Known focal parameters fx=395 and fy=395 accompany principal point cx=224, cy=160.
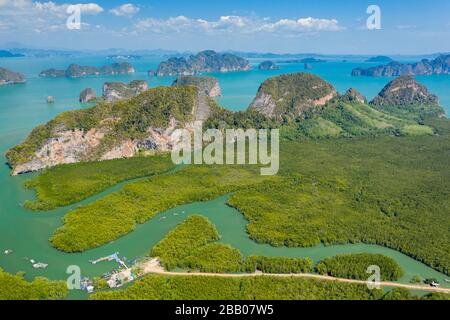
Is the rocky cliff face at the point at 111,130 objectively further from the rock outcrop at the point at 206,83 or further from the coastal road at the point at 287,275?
the rock outcrop at the point at 206,83

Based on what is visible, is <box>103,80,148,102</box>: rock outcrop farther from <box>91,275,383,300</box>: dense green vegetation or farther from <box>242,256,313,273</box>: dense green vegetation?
<box>91,275,383,300</box>: dense green vegetation

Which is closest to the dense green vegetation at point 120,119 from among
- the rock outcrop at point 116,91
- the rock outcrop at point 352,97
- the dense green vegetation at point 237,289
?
the dense green vegetation at point 237,289

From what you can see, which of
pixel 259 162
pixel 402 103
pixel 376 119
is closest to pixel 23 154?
pixel 259 162

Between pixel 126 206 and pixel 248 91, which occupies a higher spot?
pixel 248 91

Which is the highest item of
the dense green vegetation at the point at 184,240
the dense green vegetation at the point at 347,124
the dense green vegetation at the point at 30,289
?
the dense green vegetation at the point at 347,124

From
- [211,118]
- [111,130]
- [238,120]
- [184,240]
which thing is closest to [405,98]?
[238,120]
